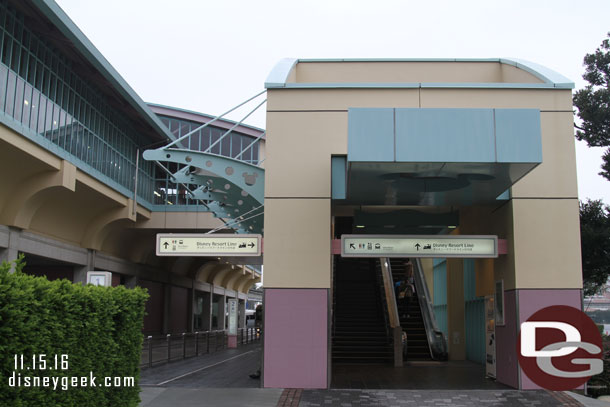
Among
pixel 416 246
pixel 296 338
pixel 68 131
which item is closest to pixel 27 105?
pixel 68 131

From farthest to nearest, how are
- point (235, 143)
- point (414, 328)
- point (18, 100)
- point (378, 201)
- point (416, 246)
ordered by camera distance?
point (235, 143), point (414, 328), point (18, 100), point (378, 201), point (416, 246)

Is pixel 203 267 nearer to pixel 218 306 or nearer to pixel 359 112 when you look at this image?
pixel 218 306

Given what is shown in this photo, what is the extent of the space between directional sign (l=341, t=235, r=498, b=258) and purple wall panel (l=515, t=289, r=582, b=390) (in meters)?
1.01

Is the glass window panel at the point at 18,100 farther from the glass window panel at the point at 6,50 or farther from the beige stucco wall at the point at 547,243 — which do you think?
the beige stucco wall at the point at 547,243

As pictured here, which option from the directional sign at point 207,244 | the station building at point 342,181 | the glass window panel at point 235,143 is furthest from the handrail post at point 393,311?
the glass window panel at point 235,143

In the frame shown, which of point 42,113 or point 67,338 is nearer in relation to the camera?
point 67,338

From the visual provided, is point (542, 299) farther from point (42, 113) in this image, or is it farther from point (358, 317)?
point (42, 113)

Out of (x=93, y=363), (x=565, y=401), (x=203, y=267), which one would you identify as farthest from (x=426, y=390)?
(x=203, y=267)

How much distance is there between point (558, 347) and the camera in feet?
39.4

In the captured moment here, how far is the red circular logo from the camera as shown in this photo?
39.5ft

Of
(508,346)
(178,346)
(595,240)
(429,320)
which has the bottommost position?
(178,346)

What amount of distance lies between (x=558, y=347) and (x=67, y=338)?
8986 mm

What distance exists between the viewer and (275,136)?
42.8ft

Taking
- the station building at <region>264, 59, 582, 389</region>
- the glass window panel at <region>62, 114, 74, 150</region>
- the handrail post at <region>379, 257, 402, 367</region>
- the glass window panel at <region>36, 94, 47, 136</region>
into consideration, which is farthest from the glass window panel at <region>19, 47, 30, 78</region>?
the handrail post at <region>379, 257, 402, 367</region>
